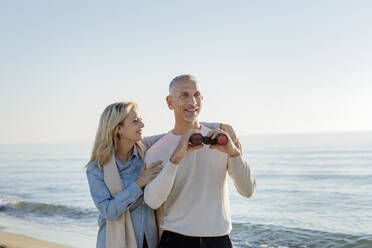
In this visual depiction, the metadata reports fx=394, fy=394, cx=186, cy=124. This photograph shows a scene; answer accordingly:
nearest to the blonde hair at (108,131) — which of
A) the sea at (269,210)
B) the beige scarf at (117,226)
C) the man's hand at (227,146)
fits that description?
the beige scarf at (117,226)

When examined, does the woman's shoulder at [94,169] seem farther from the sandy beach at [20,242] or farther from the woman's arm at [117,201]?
the sandy beach at [20,242]

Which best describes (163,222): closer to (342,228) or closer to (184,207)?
(184,207)

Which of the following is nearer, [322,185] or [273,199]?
[273,199]

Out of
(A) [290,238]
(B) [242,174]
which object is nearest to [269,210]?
(A) [290,238]

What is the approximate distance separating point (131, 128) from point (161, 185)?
2.40ft

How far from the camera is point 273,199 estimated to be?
15227mm

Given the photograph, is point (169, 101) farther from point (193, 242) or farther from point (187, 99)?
point (193, 242)

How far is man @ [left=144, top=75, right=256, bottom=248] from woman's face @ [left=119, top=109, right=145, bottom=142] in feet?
1.41

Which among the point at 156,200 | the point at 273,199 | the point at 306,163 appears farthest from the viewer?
the point at 306,163

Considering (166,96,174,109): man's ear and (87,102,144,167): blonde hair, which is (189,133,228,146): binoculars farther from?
(87,102,144,167): blonde hair

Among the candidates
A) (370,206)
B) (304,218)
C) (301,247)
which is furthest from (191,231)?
(370,206)

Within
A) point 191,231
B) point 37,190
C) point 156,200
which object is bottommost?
point 37,190

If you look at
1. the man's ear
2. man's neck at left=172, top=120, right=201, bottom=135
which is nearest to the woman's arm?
man's neck at left=172, top=120, right=201, bottom=135

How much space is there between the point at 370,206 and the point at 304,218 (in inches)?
124
